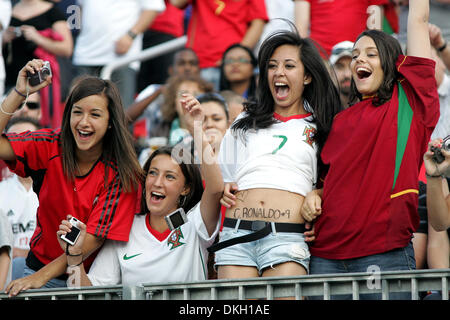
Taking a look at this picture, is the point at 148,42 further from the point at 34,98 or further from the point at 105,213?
the point at 105,213

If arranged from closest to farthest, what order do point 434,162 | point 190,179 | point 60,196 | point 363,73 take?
point 434,162 → point 363,73 → point 60,196 → point 190,179

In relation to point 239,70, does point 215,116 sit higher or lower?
lower

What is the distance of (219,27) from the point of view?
25.1 ft

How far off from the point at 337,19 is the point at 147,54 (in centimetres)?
203

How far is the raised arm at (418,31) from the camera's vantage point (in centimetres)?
423

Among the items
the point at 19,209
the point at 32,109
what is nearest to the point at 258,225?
the point at 19,209

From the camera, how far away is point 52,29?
306 inches

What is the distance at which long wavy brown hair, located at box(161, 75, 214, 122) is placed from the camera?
691 cm

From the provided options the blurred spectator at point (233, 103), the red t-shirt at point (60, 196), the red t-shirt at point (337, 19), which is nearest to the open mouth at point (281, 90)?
the red t-shirt at point (60, 196)

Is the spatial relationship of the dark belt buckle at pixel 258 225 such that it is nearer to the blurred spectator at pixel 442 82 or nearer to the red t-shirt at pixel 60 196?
the red t-shirt at pixel 60 196

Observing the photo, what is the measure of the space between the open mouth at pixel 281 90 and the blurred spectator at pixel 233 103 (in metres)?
1.48

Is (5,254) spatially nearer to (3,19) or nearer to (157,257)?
(157,257)
